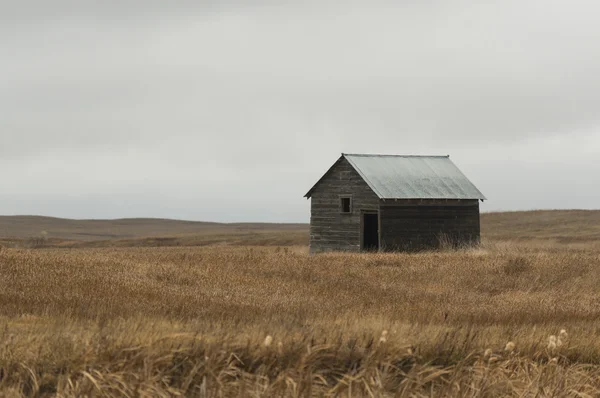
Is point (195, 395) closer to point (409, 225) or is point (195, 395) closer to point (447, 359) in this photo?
point (447, 359)

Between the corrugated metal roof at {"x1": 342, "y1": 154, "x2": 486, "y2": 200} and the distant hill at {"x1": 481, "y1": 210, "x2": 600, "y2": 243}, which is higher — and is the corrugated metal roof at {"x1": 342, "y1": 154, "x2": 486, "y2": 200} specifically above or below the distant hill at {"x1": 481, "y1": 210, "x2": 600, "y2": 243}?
above

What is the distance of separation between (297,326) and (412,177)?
2738 centimetres

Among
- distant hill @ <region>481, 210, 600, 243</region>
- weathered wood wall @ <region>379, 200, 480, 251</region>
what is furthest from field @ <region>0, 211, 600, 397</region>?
distant hill @ <region>481, 210, 600, 243</region>

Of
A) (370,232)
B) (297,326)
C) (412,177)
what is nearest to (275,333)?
(297,326)

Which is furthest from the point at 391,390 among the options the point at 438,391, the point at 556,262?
the point at 556,262

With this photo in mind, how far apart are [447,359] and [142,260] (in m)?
16.0

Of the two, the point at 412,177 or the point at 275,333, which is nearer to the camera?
the point at 275,333

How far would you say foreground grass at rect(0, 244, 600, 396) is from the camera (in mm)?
8758

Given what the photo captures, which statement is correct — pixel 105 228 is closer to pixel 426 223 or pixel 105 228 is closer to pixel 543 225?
pixel 543 225

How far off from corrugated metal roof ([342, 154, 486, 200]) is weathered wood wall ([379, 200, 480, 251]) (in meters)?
0.40

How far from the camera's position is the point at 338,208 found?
3753 centimetres

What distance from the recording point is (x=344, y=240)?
37.1m

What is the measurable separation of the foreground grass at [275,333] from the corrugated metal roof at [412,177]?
12192mm

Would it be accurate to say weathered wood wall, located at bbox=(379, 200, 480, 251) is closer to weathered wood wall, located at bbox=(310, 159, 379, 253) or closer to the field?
weathered wood wall, located at bbox=(310, 159, 379, 253)
